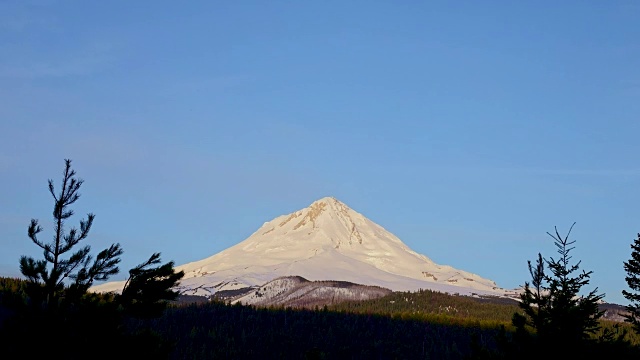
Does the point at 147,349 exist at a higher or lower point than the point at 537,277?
lower

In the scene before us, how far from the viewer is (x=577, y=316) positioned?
3794 cm

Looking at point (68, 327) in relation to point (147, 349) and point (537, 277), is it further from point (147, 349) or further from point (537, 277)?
point (537, 277)

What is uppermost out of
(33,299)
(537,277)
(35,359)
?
(537,277)

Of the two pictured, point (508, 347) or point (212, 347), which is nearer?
point (508, 347)

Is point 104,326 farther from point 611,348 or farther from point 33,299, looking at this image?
point 611,348

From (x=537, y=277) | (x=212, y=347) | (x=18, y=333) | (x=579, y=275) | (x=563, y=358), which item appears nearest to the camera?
(x=18, y=333)

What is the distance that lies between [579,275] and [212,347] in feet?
498

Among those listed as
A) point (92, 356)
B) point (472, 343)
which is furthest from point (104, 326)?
point (472, 343)

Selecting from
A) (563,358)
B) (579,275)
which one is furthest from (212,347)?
(563,358)

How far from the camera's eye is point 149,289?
3322cm

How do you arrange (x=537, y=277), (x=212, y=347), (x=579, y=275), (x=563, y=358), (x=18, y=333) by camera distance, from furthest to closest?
(x=212, y=347) → (x=579, y=275) → (x=537, y=277) → (x=563, y=358) → (x=18, y=333)

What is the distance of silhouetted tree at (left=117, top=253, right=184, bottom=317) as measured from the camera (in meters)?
33.0

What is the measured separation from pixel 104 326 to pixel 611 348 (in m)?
20.4

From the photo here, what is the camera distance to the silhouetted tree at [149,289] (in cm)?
3297
